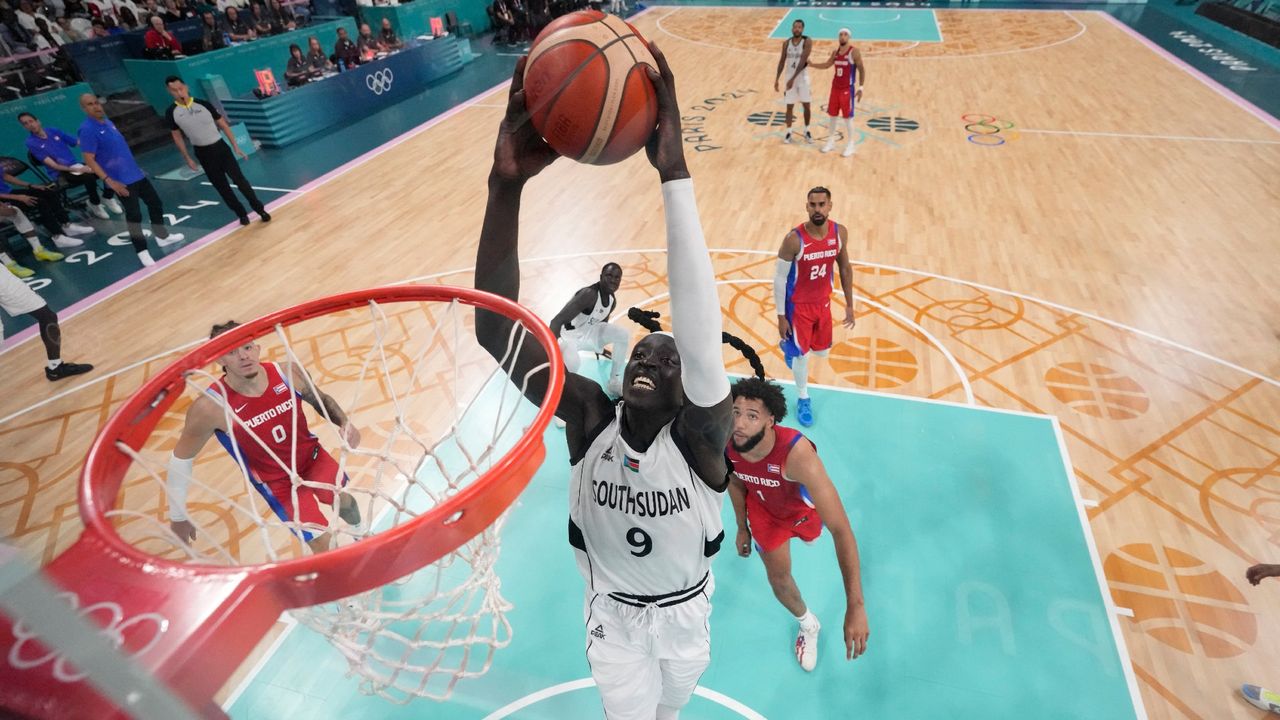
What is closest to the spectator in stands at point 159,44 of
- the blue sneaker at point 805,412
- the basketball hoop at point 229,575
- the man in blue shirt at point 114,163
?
the man in blue shirt at point 114,163

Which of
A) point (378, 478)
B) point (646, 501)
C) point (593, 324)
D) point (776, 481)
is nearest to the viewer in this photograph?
point (646, 501)

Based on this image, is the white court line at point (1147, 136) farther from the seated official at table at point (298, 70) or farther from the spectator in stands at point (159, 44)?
the spectator in stands at point (159, 44)

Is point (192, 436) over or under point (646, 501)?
under

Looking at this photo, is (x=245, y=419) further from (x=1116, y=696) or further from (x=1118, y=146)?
(x=1118, y=146)

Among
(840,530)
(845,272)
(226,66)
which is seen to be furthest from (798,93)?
(226,66)

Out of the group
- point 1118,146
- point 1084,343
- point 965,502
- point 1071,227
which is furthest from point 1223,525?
point 1118,146

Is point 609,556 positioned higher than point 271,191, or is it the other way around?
point 609,556

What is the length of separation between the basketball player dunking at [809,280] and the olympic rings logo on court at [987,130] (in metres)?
7.44

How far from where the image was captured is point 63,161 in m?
8.38

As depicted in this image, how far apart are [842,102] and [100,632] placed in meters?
10.2

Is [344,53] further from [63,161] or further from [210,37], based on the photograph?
[63,161]

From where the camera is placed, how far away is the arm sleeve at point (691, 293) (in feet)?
5.26

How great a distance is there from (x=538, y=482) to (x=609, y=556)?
222 centimetres

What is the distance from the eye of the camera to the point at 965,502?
4.14m
